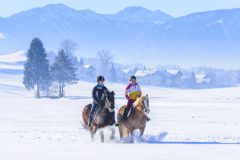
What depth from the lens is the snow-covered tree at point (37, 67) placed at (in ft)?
350

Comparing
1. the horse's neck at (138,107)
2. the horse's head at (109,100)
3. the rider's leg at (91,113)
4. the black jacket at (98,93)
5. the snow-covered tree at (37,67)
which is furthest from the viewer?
the snow-covered tree at (37,67)

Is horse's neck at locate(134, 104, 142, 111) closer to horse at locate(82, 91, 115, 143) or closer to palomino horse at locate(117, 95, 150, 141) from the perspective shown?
palomino horse at locate(117, 95, 150, 141)

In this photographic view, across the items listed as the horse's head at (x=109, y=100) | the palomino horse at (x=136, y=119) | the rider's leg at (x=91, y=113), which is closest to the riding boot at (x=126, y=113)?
the palomino horse at (x=136, y=119)

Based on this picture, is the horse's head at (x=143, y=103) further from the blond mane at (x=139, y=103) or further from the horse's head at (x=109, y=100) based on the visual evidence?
the horse's head at (x=109, y=100)

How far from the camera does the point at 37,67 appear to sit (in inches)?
4213

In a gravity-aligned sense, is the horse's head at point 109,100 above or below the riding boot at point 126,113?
above

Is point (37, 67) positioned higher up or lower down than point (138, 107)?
higher up

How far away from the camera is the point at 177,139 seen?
76.8 ft

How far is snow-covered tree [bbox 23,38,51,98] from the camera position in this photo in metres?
107

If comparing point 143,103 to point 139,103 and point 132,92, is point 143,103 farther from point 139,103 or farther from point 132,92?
point 132,92

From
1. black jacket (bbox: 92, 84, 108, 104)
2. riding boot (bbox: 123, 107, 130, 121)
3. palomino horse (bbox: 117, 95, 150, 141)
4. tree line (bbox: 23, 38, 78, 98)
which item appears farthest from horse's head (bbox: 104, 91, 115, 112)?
tree line (bbox: 23, 38, 78, 98)

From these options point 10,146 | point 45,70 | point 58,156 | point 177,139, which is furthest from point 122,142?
point 45,70

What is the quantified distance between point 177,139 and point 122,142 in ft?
10.1

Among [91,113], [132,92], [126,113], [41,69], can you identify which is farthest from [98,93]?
[41,69]
